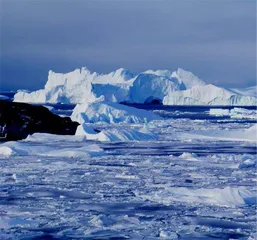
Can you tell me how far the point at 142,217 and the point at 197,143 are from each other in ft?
41.6

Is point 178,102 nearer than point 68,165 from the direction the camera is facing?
No

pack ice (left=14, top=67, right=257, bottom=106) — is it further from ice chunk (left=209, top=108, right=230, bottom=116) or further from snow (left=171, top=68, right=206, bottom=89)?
ice chunk (left=209, top=108, right=230, bottom=116)

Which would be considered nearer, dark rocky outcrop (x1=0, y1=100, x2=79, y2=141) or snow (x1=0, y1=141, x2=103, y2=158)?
snow (x1=0, y1=141, x2=103, y2=158)

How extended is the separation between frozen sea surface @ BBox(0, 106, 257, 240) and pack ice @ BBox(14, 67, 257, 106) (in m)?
43.5

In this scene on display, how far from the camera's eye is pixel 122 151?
16.1 m

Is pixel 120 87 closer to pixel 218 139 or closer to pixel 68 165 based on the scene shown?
pixel 218 139

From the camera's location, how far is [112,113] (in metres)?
34.6

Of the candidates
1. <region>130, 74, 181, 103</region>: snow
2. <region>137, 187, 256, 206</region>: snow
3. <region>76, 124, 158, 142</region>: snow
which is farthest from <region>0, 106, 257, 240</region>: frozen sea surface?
<region>130, 74, 181, 103</region>: snow

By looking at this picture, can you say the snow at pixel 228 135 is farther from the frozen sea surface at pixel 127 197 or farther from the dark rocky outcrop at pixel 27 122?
the frozen sea surface at pixel 127 197

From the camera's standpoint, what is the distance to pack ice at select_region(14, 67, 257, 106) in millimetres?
59972

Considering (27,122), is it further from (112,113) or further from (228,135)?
(112,113)

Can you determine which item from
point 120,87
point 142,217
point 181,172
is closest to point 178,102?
point 120,87

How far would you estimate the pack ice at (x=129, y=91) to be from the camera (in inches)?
2361

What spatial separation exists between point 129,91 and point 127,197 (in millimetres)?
54123
